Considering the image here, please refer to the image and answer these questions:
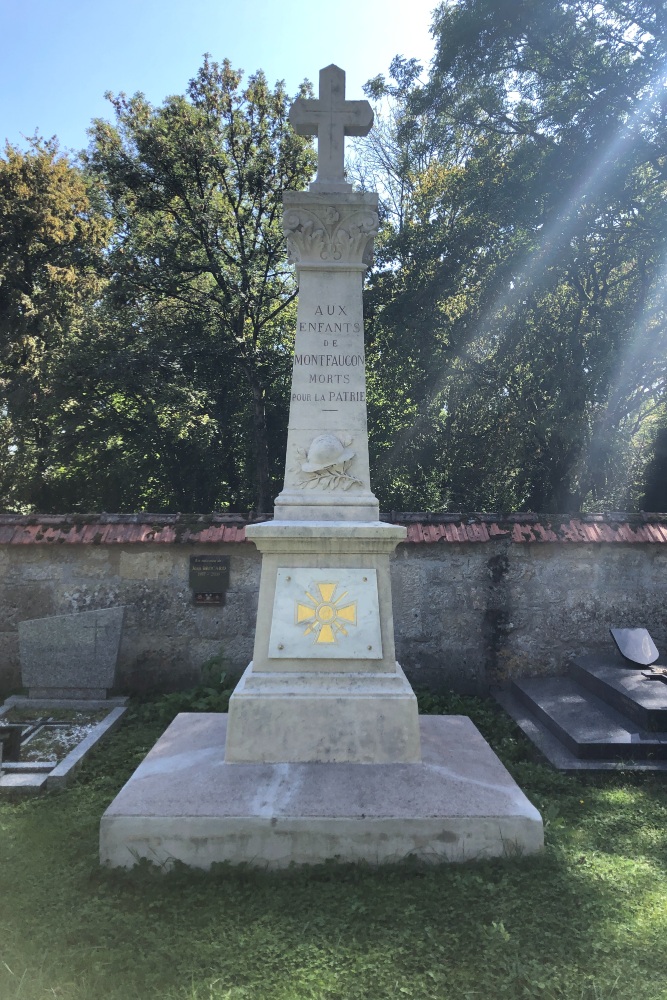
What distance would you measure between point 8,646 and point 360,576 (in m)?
4.71

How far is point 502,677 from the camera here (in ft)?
22.3

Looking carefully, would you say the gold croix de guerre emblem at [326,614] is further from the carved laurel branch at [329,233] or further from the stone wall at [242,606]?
the stone wall at [242,606]

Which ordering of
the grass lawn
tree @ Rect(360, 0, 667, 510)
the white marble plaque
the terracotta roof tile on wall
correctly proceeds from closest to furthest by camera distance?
the grass lawn < the white marble plaque < the terracotta roof tile on wall < tree @ Rect(360, 0, 667, 510)

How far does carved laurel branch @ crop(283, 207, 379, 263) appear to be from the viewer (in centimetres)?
435

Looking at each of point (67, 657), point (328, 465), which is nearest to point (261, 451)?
point (67, 657)

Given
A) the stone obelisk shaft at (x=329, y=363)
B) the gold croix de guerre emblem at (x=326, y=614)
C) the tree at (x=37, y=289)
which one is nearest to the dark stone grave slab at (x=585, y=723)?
the gold croix de guerre emblem at (x=326, y=614)

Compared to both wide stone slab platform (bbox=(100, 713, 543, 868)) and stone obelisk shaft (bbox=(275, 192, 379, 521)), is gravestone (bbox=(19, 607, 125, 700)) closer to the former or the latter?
wide stone slab platform (bbox=(100, 713, 543, 868))

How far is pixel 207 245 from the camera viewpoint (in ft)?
44.9

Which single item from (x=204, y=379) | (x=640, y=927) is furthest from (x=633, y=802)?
(x=204, y=379)

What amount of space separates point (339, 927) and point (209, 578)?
4352 mm

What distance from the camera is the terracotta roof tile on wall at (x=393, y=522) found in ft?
22.1

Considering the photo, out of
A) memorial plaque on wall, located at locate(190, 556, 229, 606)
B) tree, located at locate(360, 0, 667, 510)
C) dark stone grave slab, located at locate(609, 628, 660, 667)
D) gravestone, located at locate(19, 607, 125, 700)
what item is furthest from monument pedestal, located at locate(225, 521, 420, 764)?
tree, located at locate(360, 0, 667, 510)

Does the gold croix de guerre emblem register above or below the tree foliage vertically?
below

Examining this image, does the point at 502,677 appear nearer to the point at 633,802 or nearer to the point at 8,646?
the point at 633,802
